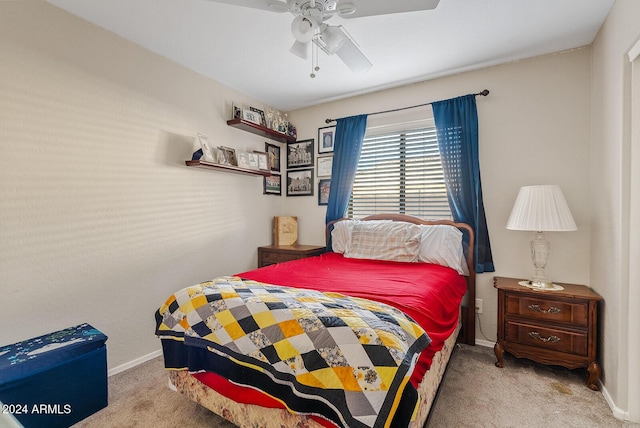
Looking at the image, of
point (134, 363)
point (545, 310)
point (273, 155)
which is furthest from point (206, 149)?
point (545, 310)

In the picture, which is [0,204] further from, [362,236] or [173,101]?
[362,236]

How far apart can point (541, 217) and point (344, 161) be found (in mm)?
1985

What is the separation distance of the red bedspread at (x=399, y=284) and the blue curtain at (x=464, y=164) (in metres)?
0.43

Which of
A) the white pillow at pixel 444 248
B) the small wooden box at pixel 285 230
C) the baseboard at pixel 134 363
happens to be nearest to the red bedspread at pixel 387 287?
the white pillow at pixel 444 248

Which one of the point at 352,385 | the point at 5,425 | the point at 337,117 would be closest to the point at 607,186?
the point at 352,385

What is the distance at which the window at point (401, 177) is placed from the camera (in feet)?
10.2

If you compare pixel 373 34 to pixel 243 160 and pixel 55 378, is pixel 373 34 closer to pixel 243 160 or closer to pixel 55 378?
pixel 243 160

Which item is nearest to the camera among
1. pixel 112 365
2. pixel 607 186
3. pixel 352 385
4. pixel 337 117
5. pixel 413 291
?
pixel 352 385

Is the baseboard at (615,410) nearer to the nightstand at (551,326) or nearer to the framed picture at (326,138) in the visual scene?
the nightstand at (551,326)

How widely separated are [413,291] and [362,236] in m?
1.29

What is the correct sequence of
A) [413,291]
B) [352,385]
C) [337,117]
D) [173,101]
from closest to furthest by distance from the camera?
[352,385]
[413,291]
[173,101]
[337,117]

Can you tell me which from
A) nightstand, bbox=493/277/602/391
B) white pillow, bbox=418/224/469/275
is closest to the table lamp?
nightstand, bbox=493/277/602/391

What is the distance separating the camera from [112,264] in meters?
2.30

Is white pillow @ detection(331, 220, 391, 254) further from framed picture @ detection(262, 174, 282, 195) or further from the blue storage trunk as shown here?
the blue storage trunk
